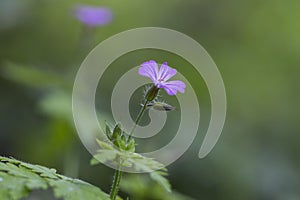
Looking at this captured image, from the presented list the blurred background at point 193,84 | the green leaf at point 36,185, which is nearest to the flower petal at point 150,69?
the green leaf at point 36,185

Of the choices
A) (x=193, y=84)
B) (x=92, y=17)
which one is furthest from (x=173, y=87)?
(x=193, y=84)

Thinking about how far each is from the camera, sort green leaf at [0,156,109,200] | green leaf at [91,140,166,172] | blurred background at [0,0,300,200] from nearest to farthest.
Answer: green leaf at [0,156,109,200]
green leaf at [91,140,166,172]
blurred background at [0,0,300,200]

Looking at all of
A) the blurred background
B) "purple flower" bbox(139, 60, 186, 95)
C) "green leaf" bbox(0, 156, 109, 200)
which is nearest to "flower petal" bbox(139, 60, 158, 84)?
"purple flower" bbox(139, 60, 186, 95)

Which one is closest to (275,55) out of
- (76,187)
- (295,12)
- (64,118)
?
(295,12)

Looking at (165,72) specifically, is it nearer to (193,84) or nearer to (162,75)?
(162,75)

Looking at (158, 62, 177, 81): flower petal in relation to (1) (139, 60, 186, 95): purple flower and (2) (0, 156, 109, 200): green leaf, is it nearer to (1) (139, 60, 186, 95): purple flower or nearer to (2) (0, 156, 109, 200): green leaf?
(1) (139, 60, 186, 95): purple flower

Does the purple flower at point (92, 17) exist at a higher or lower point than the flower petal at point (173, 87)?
higher

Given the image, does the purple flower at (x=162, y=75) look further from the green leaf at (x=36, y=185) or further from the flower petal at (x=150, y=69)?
the green leaf at (x=36, y=185)
